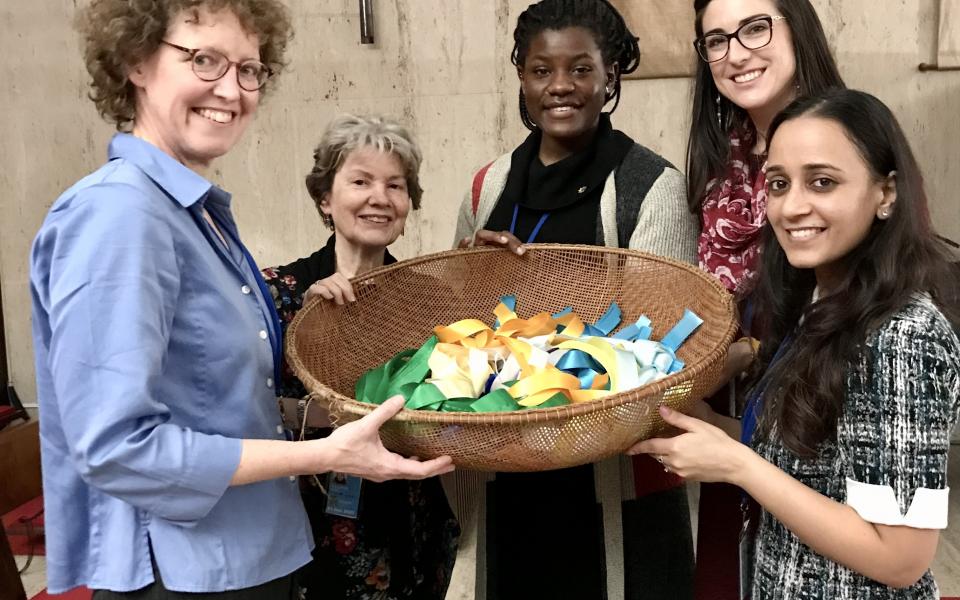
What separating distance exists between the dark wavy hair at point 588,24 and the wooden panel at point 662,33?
1937 mm

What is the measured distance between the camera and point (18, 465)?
2967mm

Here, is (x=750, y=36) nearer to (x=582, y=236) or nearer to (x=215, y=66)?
(x=582, y=236)

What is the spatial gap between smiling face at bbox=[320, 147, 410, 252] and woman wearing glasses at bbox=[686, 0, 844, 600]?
0.70 m

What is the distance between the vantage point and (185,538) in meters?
1.17

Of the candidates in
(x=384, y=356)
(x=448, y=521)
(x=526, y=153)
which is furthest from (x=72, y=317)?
(x=526, y=153)

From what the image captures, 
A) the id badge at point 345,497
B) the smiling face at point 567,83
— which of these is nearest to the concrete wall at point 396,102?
the smiling face at point 567,83

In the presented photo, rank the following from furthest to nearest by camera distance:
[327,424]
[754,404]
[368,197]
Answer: [368,197] < [327,424] < [754,404]

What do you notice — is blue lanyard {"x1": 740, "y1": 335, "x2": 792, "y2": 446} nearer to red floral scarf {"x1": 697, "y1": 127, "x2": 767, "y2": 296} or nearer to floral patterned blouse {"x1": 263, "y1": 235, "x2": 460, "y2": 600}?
red floral scarf {"x1": 697, "y1": 127, "x2": 767, "y2": 296}

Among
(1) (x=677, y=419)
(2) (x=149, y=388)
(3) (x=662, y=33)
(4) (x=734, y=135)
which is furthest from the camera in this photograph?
(3) (x=662, y=33)

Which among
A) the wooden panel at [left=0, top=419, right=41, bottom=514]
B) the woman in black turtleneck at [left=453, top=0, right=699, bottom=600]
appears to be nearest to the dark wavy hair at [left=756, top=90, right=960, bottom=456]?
the woman in black turtleneck at [left=453, top=0, right=699, bottom=600]

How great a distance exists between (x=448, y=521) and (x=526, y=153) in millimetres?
898

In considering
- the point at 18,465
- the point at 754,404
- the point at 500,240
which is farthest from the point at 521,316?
the point at 18,465

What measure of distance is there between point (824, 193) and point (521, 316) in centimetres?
80

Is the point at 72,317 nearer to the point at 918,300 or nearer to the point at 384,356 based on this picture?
the point at 384,356
